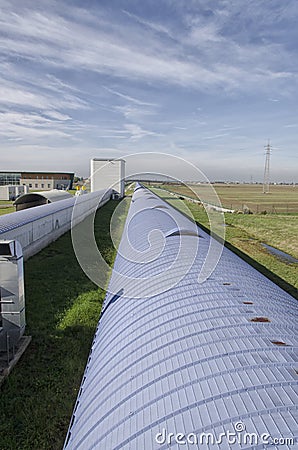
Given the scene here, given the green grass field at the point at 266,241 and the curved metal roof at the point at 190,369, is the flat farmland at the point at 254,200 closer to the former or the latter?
the green grass field at the point at 266,241

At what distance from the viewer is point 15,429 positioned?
16.5 ft

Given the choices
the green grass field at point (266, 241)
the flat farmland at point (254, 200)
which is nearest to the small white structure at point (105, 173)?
the flat farmland at point (254, 200)

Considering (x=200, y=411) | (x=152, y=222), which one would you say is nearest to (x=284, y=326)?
(x=200, y=411)

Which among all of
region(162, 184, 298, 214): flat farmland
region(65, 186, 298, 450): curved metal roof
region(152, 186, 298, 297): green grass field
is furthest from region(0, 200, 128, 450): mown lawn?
region(152, 186, 298, 297): green grass field

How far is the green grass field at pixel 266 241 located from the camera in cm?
1375

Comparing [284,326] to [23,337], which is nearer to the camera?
[284,326]

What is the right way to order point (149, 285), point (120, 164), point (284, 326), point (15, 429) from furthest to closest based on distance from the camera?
1. point (120, 164)
2. point (149, 285)
3. point (15, 429)
4. point (284, 326)

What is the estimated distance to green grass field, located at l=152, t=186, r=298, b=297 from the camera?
13.8 meters

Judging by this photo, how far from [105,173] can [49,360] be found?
133 ft

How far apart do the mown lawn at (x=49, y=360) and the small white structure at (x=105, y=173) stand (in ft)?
112

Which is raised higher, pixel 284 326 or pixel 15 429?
pixel 284 326

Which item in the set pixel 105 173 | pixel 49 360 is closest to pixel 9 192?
pixel 105 173

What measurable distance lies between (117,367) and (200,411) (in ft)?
Result: 4.40

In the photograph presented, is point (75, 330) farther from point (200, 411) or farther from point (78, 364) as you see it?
point (200, 411)
